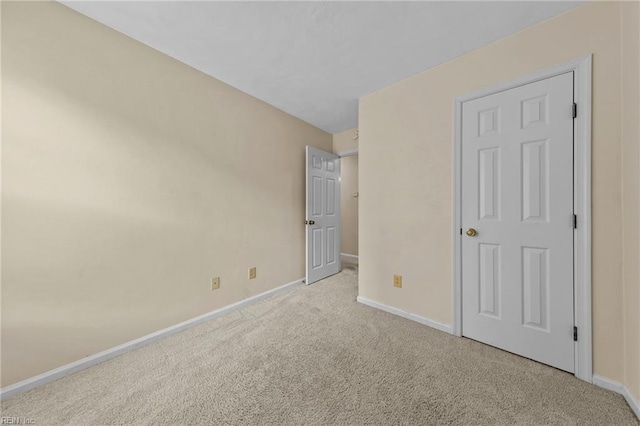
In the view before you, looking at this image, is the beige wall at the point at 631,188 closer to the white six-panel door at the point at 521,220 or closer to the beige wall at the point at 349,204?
the white six-panel door at the point at 521,220

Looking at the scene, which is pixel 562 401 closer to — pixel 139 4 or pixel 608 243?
pixel 608 243

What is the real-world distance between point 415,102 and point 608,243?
5.60 feet

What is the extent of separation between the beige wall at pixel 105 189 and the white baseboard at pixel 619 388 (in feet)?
9.14

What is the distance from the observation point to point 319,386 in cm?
139

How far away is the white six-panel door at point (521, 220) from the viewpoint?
1498 mm

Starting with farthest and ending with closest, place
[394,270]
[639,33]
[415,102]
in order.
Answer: [394,270] < [415,102] < [639,33]

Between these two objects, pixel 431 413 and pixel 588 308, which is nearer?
pixel 431 413

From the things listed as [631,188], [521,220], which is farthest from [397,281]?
[631,188]

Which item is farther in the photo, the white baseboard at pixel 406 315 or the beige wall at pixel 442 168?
the white baseboard at pixel 406 315

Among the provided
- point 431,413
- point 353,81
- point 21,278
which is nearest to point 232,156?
point 353,81

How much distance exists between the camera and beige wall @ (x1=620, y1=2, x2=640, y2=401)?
3.89 feet

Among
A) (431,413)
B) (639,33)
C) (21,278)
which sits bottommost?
(431,413)

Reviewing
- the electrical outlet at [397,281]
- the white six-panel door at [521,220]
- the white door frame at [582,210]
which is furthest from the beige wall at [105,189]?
the white door frame at [582,210]

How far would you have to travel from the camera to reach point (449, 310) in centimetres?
197
